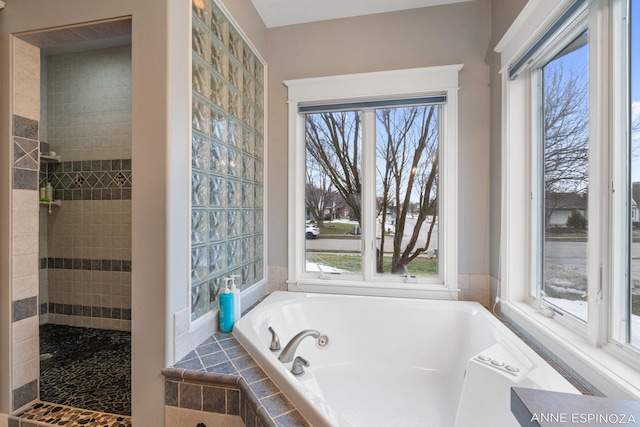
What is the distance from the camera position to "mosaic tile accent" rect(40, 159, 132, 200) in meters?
2.55

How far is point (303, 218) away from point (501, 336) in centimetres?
151

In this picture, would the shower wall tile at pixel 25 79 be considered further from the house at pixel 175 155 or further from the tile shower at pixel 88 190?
the tile shower at pixel 88 190

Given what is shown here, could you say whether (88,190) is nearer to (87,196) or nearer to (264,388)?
(87,196)

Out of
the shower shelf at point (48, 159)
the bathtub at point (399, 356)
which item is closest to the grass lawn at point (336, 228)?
the bathtub at point (399, 356)

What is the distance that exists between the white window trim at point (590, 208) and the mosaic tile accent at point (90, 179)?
2863 millimetres

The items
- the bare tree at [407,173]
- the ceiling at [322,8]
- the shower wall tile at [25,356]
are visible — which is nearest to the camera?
the shower wall tile at [25,356]

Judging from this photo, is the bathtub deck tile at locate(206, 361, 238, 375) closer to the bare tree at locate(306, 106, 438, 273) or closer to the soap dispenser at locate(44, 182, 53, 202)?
the bare tree at locate(306, 106, 438, 273)

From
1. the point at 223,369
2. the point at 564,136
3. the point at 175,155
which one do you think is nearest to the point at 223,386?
the point at 223,369

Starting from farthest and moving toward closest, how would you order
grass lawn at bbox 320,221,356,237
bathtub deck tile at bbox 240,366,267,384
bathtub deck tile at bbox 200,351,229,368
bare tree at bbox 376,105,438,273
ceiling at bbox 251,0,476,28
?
1. grass lawn at bbox 320,221,356,237
2. bare tree at bbox 376,105,438,273
3. ceiling at bbox 251,0,476,28
4. bathtub deck tile at bbox 200,351,229,368
5. bathtub deck tile at bbox 240,366,267,384

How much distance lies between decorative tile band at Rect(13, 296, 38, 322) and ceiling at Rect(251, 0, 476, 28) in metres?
2.25

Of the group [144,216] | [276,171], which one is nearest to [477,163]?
[276,171]

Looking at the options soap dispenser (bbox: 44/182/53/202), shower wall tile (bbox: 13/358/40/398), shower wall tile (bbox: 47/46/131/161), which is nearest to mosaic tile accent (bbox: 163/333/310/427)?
shower wall tile (bbox: 13/358/40/398)

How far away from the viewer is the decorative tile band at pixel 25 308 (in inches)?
57.5

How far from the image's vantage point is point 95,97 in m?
2.59
